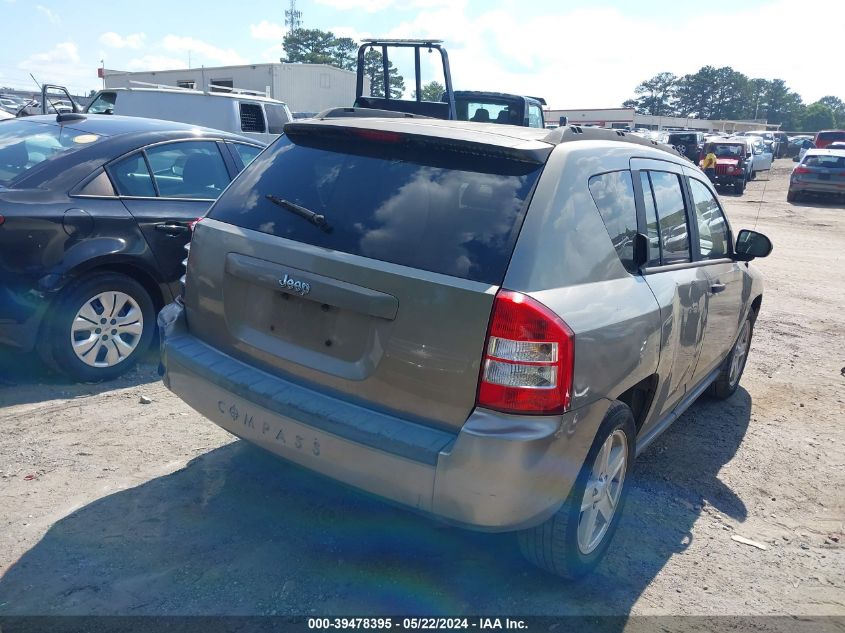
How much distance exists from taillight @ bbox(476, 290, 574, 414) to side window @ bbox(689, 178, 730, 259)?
2112mm

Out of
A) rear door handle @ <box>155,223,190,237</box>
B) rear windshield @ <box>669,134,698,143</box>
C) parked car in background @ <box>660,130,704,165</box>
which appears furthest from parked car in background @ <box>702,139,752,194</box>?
rear door handle @ <box>155,223,190,237</box>

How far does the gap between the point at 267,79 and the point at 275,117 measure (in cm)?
1665

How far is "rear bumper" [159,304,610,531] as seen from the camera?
247 cm

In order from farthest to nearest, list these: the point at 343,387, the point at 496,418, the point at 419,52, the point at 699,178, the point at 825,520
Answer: the point at 419,52, the point at 699,178, the point at 825,520, the point at 343,387, the point at 496,418

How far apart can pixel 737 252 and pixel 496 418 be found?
9.98 ft

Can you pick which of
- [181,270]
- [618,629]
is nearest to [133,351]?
[181,270]

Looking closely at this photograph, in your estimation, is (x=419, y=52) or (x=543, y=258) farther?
(x=419, y=52)

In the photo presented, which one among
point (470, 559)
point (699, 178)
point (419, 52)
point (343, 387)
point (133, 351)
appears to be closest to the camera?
point (343, 387)

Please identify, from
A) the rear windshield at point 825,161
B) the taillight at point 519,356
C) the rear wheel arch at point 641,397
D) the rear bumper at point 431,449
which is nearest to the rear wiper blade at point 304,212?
the rear bumper at point 431,449

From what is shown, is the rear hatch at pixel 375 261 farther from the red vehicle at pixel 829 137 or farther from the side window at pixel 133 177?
the red vehicle at pixel 829 137

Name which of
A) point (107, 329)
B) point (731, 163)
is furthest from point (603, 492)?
point (731, 163)

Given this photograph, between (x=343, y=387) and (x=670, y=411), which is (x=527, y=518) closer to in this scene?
(x=343, y=387)

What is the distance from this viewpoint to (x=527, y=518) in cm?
258

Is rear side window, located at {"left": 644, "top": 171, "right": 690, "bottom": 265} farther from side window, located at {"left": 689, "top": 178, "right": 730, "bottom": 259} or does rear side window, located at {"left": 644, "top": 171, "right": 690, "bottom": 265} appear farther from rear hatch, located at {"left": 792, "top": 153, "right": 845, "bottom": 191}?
rear hatch, located at {"left": 792, "top": 153, "right": 845, "bottom": 191}
